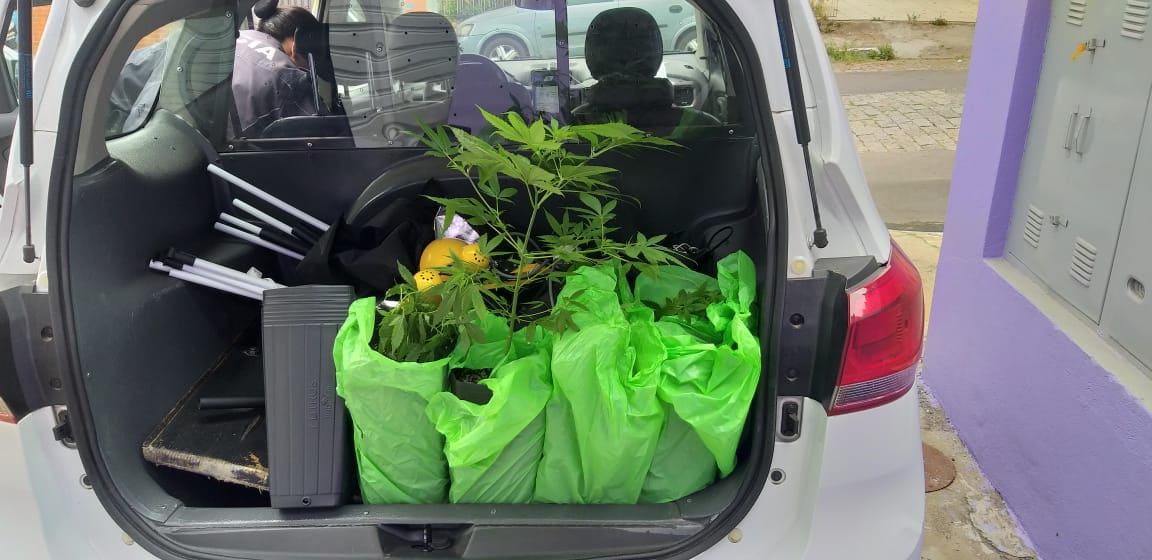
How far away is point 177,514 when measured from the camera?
173 cm

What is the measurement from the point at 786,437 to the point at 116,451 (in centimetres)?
135

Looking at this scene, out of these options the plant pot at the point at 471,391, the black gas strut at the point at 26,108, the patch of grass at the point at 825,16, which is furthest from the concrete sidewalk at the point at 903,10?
the black gas strut at the point at 26,108

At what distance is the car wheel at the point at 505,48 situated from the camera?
8.36ft

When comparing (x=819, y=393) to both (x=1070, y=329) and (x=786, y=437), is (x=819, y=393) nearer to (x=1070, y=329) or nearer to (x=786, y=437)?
(x=786, y=437)

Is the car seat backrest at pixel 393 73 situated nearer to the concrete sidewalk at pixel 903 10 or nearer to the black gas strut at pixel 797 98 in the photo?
the black gas strut at pixel 797 98

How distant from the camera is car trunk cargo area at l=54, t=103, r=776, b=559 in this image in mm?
1648

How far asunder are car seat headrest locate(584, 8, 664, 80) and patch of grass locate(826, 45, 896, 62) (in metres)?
10.4

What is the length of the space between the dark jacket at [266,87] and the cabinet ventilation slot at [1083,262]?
2.36 meters

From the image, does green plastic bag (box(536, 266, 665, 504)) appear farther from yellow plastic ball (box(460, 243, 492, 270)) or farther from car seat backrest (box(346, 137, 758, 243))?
car seat backrest (box(346, 137, 758, 243))

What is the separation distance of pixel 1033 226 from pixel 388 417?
2.23 m

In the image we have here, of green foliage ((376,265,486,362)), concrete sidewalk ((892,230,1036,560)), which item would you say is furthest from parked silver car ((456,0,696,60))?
concrete sidewalk ((892,230,1036,560))

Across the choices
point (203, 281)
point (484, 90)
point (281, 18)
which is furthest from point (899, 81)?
point (203, 281)

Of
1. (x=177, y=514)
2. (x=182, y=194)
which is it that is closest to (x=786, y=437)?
(x=177, y=514)

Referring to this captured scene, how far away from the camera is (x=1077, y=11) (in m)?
2.55
